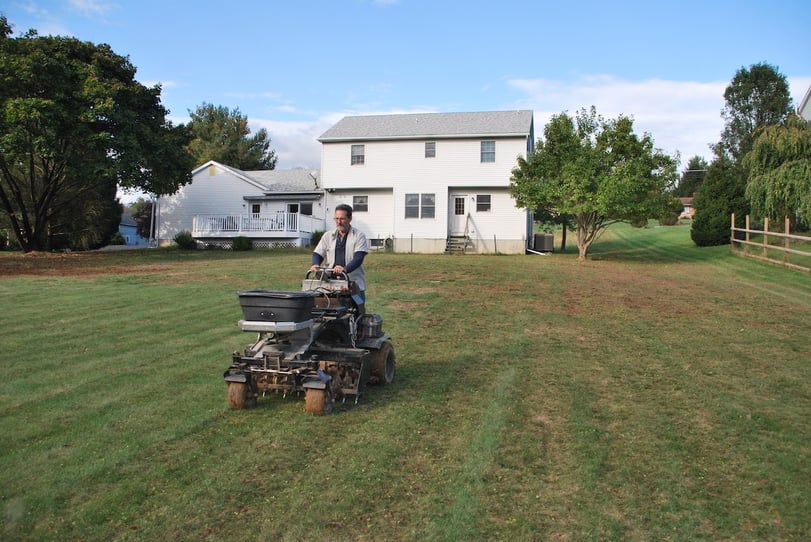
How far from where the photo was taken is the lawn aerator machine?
19.0 ft

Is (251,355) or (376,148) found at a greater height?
(376,148)

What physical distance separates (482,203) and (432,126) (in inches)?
199

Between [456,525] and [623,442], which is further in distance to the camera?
[623,442]

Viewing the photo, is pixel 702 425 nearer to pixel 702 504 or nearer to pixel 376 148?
pixel 702 504

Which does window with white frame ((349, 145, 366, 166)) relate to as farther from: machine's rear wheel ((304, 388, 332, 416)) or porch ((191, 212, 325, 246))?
machine's rear wheel ((304, 388, 332, 416))

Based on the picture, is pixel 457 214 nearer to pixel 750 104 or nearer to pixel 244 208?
pixel 244 208

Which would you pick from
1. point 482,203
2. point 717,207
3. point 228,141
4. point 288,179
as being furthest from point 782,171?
point 228,141

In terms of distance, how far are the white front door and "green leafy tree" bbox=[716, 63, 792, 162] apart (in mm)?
30616

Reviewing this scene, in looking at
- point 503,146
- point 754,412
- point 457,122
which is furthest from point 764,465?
point 457,122

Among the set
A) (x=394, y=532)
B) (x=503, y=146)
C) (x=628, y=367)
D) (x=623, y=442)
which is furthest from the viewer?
(x=503, y=146)

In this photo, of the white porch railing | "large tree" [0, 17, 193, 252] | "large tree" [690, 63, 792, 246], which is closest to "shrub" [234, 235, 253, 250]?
the white porch railing

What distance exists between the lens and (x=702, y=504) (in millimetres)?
4348

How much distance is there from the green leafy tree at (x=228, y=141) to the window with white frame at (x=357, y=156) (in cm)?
3235

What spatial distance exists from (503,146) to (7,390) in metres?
28.1
